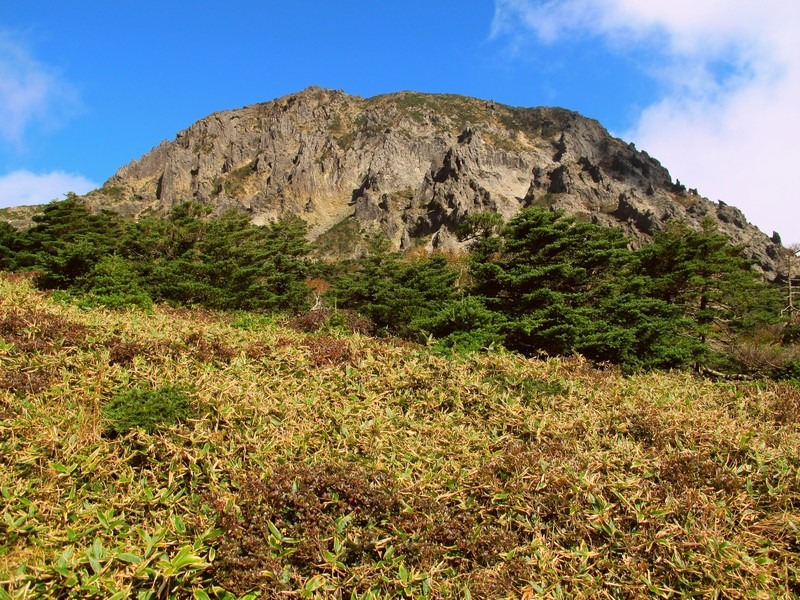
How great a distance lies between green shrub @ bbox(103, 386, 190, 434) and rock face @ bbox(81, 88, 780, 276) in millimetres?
83427

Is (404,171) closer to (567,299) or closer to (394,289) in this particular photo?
(394,289)

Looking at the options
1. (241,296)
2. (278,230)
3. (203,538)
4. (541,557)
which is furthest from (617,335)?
(278,230)

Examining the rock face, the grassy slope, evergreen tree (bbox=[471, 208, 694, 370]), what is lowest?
the grassy slope

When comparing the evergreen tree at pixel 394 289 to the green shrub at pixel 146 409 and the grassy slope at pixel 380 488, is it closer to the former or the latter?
the grassy slope at pixel 380 488

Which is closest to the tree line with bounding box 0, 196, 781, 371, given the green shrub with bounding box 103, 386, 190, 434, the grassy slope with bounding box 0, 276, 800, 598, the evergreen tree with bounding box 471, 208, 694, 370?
the evergreen tree with bounding box 471, 208, 694, 370

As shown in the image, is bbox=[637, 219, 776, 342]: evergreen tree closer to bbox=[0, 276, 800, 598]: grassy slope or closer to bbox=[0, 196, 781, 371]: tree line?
bbox=[0, 196, 781, 371]: tree line

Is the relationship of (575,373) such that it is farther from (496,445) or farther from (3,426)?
(3,426)

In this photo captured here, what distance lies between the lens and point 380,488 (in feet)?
12.4

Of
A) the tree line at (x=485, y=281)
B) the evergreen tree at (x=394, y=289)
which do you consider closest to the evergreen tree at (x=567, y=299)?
the tree line at (x=485, y=281)

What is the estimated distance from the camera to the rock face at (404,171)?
108 m

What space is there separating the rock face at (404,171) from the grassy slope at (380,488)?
82.6 m

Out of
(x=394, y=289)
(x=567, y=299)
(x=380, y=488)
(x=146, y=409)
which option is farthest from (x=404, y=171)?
(x=380, y=488)

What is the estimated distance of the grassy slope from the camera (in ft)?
10.3

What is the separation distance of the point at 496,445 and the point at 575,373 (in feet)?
9.76
